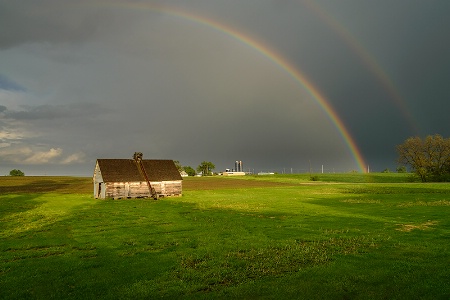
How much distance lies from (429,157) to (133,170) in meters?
99.5

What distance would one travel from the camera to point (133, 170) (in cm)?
6456

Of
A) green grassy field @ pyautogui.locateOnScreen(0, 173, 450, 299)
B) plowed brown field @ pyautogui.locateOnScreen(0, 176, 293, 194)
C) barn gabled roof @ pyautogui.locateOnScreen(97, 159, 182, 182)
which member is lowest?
green grassy field @ pyautogui.locateOnScreen(0, 173, 450, 299)

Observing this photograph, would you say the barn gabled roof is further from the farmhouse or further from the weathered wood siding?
the weathered wood siding

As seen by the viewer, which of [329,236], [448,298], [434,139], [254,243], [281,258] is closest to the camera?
[448,298]

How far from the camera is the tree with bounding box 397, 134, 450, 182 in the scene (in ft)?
358

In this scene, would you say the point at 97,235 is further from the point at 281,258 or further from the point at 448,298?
the point at 448,298

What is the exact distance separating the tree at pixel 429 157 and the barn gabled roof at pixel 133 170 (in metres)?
86.8

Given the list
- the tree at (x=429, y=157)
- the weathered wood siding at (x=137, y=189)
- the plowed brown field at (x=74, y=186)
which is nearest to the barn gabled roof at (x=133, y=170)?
the weathered wood siding at (x=137, y=189)

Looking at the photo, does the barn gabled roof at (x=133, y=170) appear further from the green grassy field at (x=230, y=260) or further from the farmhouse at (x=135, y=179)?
the green grassy field at (x=230, y=260)

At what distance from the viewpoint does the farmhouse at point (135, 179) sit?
60625 mm

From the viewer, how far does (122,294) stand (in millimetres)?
11445

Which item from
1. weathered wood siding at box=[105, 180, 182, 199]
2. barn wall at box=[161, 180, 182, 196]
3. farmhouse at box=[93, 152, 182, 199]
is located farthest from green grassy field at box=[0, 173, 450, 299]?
barn wall at box=[161, 180, 182, 196]

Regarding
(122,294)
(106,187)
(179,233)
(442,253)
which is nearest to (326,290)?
(122,294)

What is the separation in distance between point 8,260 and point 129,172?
1883 inches
